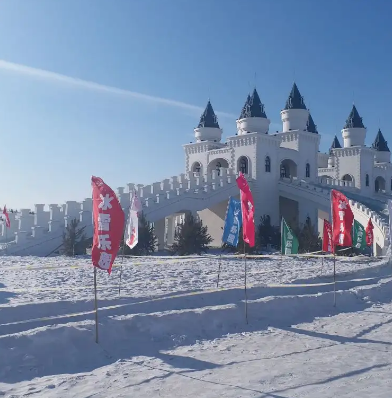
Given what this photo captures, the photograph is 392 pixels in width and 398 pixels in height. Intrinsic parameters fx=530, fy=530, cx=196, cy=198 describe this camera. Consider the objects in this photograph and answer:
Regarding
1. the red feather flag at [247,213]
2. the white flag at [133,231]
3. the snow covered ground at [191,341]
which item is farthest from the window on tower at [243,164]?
the red feather flag at [247,213]

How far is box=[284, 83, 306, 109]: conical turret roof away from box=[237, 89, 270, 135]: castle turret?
10.2 feet

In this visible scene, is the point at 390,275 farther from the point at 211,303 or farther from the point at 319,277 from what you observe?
the point at 211,303

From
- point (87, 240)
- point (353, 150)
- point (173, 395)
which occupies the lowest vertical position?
point (173, 395)

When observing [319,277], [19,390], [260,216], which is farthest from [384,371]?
[260,216]

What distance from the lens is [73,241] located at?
22953mm

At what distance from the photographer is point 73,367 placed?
6.62m

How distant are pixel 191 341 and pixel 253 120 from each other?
3150 centimetres

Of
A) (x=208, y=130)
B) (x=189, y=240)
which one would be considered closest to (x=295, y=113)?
(x=208, y=130)

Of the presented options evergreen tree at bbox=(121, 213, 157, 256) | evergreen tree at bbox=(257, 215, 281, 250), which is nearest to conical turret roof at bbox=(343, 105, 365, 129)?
evergreen tree at bbox=(257, 215, 281, 250)

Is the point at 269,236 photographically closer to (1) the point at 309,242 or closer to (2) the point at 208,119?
(1) the point at 309,242

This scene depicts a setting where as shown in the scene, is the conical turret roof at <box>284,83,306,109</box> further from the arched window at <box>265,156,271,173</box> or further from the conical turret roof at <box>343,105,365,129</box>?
the conical turret roof at <box>343,105,365,129</box>

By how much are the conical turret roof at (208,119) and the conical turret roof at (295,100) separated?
248 inches

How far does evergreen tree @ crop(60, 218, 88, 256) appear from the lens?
22934 millimetres

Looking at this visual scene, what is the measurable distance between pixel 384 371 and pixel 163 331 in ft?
11.0
